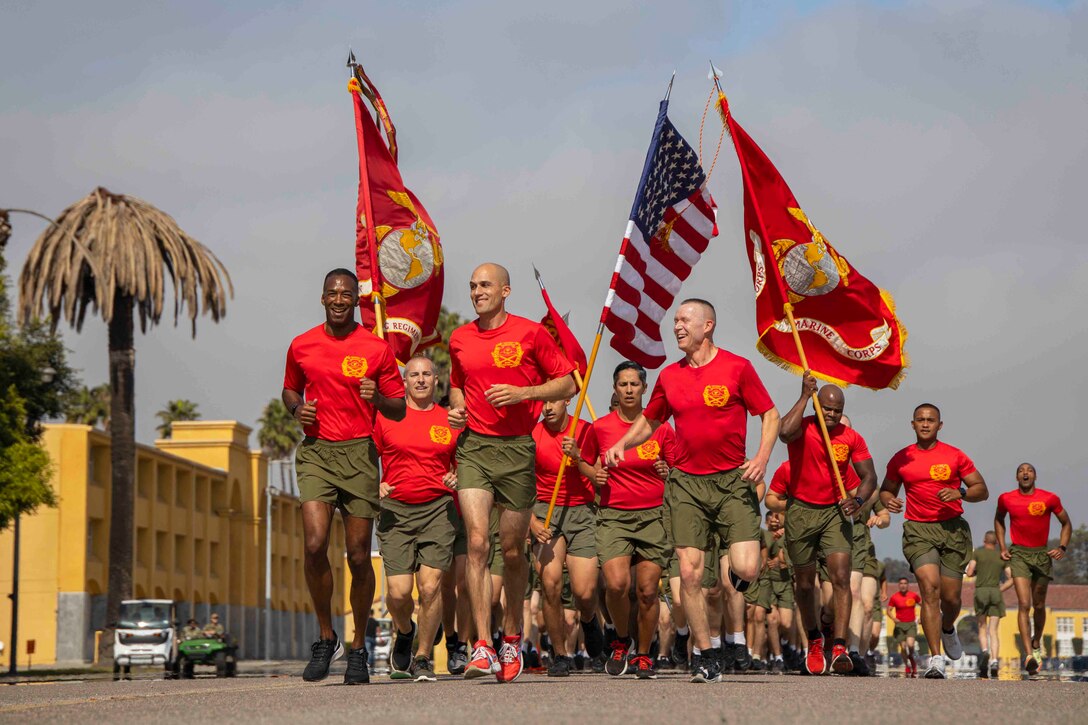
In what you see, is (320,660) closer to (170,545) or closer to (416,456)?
(416,456)

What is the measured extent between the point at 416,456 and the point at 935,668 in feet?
14.6

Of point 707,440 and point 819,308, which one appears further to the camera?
point 819,308

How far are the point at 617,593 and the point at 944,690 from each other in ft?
13.6

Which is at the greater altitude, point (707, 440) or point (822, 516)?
point (707, 440)

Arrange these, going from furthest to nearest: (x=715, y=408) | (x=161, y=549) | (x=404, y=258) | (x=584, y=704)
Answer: (x=161, y=549) < (x=404, y=258) < (x=715, y=408) < (x=584, y=704)

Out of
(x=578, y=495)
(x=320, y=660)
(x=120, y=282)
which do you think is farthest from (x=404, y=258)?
(x=120, y=282)

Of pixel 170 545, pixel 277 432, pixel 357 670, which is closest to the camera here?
pixel 357 670

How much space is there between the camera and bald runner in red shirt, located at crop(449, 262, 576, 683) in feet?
37.2

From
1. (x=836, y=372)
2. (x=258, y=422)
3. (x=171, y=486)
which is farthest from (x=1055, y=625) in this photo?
(x=836, y=372)

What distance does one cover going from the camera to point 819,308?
16156mm

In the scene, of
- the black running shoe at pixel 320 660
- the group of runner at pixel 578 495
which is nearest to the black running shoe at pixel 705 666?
the group of runner at pixel 578 495

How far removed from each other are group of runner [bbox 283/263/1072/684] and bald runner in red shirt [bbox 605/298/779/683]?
0.04ft

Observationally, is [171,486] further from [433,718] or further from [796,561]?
[433,718]

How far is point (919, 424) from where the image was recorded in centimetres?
1540
